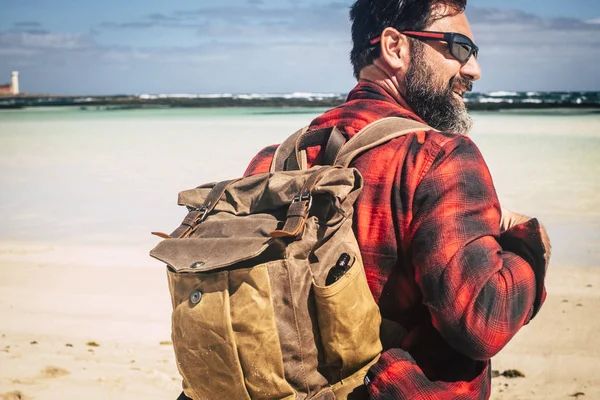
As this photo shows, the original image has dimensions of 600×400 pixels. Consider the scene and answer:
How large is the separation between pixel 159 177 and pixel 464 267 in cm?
1273

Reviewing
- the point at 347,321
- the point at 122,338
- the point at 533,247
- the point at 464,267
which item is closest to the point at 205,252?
the point at 347,321

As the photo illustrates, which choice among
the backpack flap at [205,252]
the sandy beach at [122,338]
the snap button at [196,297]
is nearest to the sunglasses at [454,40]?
the backpack flap at [205,252]

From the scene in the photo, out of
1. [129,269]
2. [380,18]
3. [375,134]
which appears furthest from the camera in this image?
[129,269]

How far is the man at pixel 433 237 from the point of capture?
1.56m

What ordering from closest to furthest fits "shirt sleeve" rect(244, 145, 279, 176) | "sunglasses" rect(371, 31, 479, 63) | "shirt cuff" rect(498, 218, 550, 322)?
1. "shirt cuff" rect(498, 218, 550, 322)
2. "sunglasses" rect(371, 31, 479, 63)
3. "shirt sleeve" rect(244, 145, 279, 176)

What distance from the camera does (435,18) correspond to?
1950mm

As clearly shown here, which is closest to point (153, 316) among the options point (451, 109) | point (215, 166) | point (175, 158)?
point (451, 109)

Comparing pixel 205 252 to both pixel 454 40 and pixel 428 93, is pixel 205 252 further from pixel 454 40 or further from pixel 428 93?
pixel 454 40

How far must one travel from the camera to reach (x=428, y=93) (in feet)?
6.45

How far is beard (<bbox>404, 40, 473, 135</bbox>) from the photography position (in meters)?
1.96

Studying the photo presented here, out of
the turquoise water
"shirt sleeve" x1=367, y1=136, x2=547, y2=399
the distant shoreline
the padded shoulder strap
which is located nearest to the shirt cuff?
"shirt sleeve" x1=367, y1=136, x2=547, y2=399

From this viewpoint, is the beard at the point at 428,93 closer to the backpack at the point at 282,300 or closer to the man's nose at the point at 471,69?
the man's nose at the point at 471,69

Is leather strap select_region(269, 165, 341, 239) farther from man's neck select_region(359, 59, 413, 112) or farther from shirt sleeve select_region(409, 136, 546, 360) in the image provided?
man's neck select_region(359, 59, 413, 112)

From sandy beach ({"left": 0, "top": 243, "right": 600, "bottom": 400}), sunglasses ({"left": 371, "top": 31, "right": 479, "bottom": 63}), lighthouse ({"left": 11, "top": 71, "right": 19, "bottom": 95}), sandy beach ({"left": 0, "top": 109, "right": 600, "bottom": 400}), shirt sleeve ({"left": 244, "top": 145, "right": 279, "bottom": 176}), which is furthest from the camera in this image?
lighthouse ({"left": 11, "top": 71, "right": 19, "bottom": 95})
